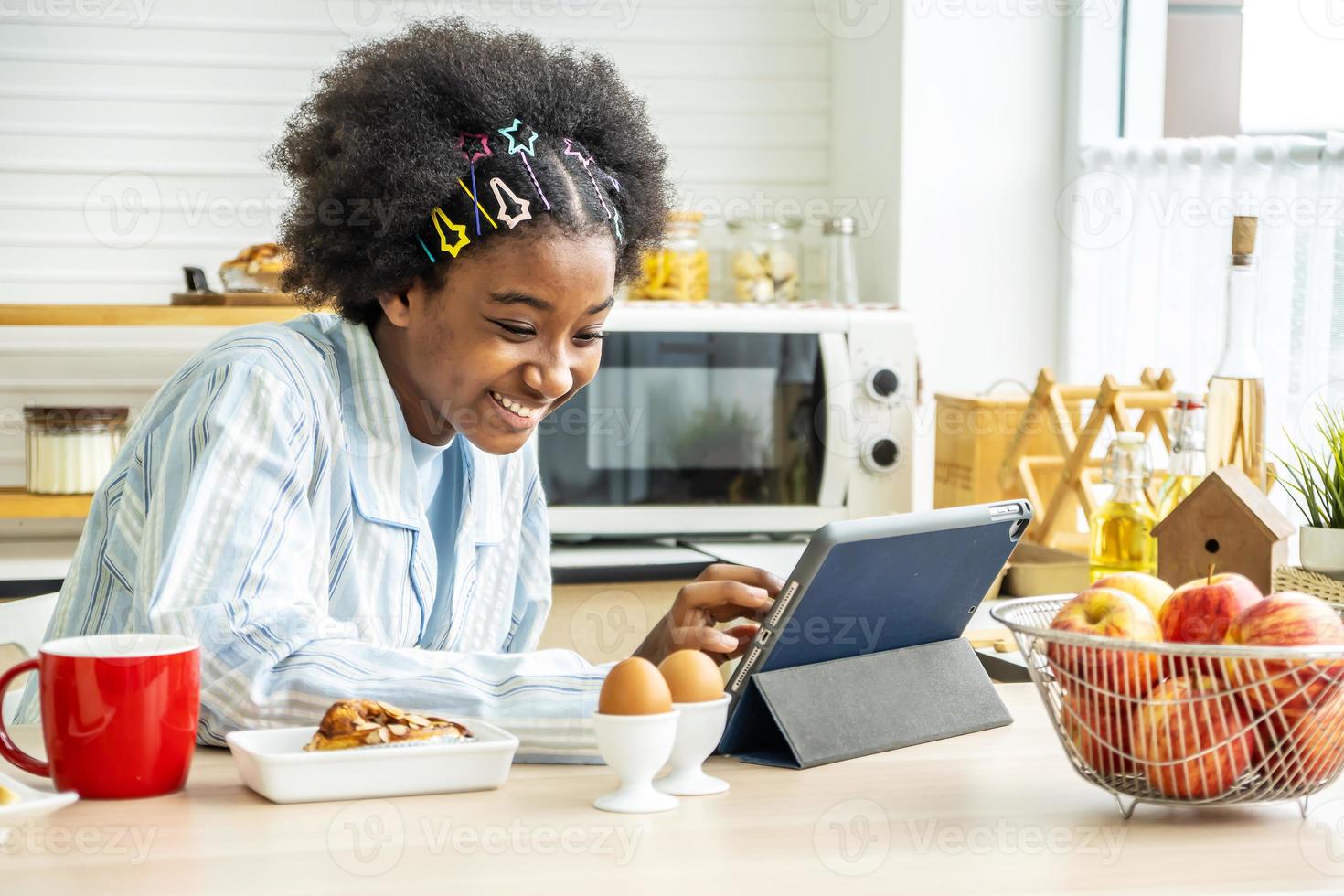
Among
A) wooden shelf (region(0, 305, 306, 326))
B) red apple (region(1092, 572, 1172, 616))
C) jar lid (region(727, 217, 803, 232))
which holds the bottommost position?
red apple (region(1092, 572, 1172, 616))

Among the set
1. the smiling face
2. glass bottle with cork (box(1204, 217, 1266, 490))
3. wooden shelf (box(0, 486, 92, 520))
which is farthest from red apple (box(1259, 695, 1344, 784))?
wooden shelf (box(0, 486, 92, 520))

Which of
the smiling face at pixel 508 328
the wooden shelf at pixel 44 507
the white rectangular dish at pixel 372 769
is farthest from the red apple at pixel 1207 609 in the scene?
the wooden shelf at pixel 44 507

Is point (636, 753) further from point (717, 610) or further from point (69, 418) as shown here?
point (69, 418)

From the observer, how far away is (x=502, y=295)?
1377 millimetres

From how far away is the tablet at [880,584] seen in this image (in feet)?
3.57

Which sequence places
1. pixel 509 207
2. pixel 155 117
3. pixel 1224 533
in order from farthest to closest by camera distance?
pixel 155 117
pixel 1224 533
pixel 509 207

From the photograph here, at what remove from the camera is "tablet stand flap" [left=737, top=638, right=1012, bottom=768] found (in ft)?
3.75

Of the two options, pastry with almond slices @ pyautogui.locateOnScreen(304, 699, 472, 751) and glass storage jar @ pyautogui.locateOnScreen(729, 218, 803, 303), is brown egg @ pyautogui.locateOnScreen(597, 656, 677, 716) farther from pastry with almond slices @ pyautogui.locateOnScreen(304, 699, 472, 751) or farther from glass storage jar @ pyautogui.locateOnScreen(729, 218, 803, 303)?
glass storage jar @ pyautogui.locateOnScreen(729, 218, 803, 303)

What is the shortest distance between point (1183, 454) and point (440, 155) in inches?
39.0

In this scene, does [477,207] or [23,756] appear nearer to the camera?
[23,756]

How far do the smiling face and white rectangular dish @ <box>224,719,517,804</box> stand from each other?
0.43m

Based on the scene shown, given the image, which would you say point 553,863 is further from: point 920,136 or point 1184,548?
point 920,136

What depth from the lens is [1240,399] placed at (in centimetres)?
190

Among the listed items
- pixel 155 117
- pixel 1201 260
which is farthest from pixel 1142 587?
pixel 155 117
